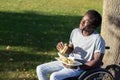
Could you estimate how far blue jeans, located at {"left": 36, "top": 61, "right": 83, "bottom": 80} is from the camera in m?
5.13

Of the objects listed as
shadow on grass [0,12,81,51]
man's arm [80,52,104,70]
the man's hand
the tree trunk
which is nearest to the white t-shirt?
man's arm [80,52,104,70]

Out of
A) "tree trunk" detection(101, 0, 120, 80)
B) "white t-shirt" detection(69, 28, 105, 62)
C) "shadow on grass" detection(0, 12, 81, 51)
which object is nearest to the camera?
"white t-shirt" detection(69, 28, 105, 62)

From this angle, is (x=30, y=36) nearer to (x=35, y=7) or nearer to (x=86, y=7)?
(x=35, y=7)

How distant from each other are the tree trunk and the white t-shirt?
0.85 m

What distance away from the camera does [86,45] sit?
17.4ft

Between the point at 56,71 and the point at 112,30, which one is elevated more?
the point at 112,30

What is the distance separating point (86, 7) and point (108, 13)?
12.3 meters

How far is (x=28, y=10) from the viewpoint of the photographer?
1600 centimetres

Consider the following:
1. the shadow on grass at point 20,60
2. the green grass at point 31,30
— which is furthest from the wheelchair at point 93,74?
the shadow on grass at point 20,60

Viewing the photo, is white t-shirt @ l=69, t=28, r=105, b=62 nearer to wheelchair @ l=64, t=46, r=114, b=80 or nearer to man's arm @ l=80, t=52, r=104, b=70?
man's arm @ l=80, t=52, r=104, b=70

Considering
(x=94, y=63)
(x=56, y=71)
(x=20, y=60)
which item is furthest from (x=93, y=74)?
(x=20, y=60)

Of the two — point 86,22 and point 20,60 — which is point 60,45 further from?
point 20,60

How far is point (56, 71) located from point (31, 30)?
6.17m

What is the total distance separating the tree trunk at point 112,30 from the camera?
6058 millimetres
